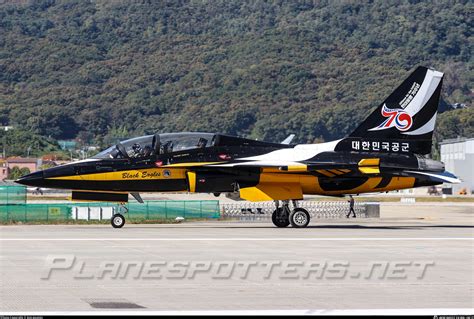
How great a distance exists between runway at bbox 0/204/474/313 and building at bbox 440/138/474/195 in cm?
7862

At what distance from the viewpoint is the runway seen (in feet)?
50.0

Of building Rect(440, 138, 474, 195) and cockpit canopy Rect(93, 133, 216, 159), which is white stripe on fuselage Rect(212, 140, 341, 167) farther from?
building Rect(440, 138, 474, 195)

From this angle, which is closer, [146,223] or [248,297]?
[248,297]

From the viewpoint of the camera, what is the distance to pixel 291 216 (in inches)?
1303

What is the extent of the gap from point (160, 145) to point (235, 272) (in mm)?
14018

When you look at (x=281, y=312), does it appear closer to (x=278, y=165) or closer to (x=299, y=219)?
(x=278, y=165)

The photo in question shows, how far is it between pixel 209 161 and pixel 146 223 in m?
6.63

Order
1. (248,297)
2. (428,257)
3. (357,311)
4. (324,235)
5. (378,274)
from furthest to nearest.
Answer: (324,235) < (428,257) < (378,274) < (248,297) < (357,311)

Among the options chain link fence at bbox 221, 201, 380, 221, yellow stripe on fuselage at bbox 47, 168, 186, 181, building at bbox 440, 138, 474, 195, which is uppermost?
yellow stripe on fuselage at bbox 47, 168, 186, 181

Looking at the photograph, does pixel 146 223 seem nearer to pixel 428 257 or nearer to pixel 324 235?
pixel 324 235

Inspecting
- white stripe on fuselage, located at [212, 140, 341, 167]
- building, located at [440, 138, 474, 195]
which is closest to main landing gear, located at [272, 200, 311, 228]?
white stripe on fuselage, located at [212, 140, 341, 167]

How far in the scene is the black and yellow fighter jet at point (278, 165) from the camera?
105 ft

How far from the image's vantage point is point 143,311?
1439cm

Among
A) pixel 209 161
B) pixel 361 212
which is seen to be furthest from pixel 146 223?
pixel 361 212
